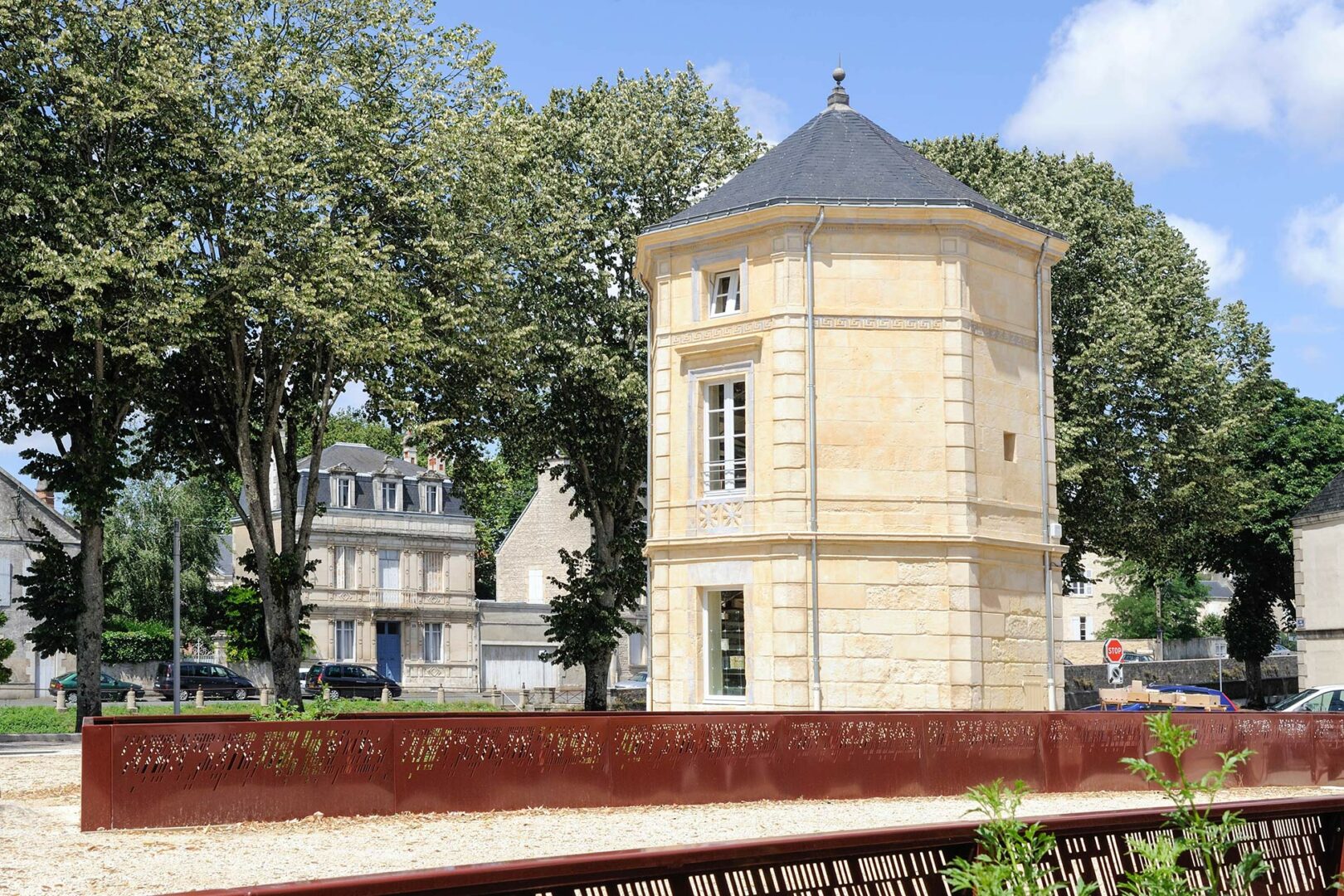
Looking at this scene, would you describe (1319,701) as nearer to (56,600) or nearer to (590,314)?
(590,314)

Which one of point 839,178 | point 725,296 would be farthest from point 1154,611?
point 725,296

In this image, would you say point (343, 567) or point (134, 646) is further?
point (343, 567)

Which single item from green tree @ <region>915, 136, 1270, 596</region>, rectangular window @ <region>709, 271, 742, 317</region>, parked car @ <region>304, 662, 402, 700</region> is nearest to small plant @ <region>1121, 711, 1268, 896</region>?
rectangular window @ <region>709, 271, 742, 317</region>

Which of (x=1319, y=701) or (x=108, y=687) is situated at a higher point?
(x=1319, y=701)

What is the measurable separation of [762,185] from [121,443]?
15.9 m

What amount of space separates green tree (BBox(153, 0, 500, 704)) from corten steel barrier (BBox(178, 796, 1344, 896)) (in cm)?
2635

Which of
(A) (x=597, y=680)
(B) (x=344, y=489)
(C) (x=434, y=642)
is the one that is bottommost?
(A) (x=597, y=680)

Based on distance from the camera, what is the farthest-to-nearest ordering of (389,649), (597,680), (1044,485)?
(389,649)
(597,680)
(1044,485)

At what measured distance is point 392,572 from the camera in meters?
73.2

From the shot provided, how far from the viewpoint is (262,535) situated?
36062 millimetres

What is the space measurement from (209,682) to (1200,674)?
4162 cm

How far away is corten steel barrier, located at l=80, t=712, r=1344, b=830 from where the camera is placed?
1569cm

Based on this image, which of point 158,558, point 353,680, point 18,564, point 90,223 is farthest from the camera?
point 158,558

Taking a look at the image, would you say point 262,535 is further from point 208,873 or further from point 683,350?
point 208,873
